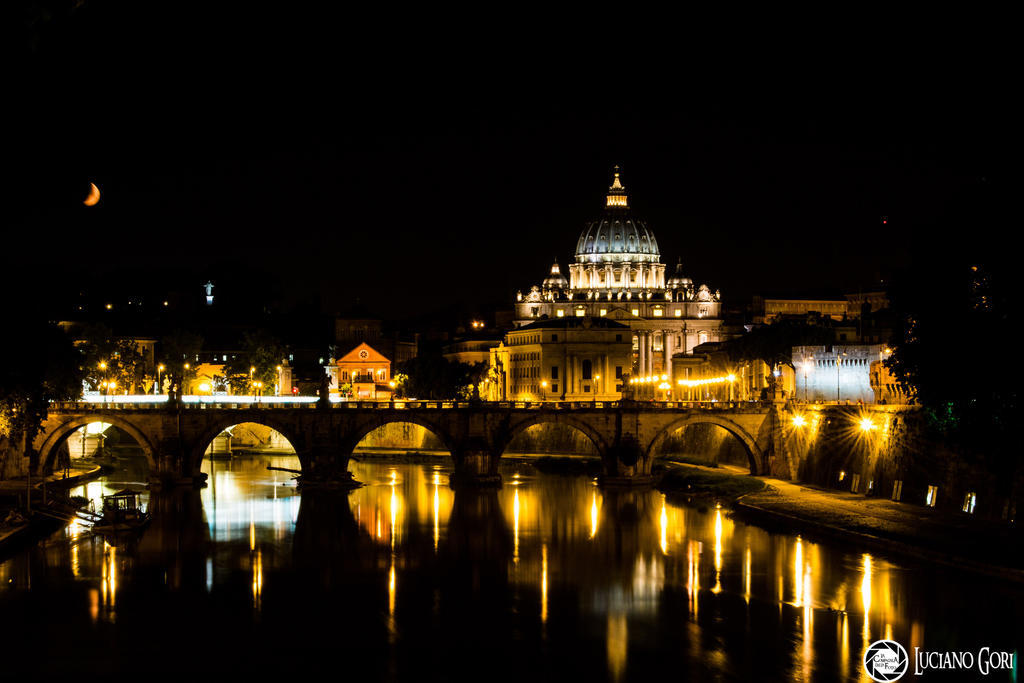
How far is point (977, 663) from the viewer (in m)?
29.7

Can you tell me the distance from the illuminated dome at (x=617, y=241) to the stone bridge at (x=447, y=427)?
375 ft

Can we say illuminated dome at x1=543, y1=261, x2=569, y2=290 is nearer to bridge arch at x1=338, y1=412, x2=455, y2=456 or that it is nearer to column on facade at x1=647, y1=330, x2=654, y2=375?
column on facade at x1=647, y1=330, x2=654, y2=375

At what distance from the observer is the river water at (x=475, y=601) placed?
3055cm

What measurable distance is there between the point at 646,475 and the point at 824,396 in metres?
10.9

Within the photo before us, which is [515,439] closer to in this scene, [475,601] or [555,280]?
[475,601]

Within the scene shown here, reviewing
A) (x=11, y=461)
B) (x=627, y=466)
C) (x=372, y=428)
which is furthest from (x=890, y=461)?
(x=11, y=461)

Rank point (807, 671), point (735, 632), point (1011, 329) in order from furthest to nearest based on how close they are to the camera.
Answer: point (1011, 329), point (735, 632), point (807, 671)

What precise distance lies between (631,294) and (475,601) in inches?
A: 5389

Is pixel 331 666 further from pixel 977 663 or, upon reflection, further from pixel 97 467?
pixel 97 467

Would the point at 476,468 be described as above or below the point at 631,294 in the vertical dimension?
below

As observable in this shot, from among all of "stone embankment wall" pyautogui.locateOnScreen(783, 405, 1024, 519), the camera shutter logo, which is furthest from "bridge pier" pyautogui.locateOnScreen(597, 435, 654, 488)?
the camera shutter logo

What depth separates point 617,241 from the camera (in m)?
180

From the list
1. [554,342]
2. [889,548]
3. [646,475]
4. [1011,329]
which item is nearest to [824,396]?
[646,475]

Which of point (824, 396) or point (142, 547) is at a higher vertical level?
point (824, 396)
